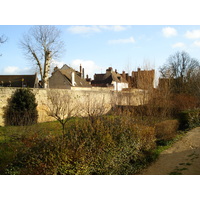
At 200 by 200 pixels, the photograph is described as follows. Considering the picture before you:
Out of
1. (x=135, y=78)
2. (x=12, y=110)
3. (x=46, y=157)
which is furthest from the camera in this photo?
(x=12, y=110)

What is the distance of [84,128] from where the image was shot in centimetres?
637

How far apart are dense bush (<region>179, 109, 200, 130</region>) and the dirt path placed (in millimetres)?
3403

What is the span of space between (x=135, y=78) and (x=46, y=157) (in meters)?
8.40

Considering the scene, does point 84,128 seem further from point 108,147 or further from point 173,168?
point 173,168

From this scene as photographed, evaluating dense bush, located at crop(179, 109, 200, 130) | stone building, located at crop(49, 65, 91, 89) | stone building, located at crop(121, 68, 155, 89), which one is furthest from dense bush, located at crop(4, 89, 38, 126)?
stone building, located at crop(49, 65, 91, 89)

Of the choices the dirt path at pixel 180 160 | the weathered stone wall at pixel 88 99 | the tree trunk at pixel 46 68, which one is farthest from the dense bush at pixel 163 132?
the tree trunk at pixel 46 68

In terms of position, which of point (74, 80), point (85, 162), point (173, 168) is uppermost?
point (74, 80)

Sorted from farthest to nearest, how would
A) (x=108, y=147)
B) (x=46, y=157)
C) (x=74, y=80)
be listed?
1. (x=74, y=80)
2. (x=108, y=147)
3. (x=46, y=157)

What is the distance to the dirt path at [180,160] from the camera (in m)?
5.89

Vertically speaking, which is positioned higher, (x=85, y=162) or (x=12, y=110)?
(x=12, y=110)

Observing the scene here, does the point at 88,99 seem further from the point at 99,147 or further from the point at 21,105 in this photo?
the point at 21,105

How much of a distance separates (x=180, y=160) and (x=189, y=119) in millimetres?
6559

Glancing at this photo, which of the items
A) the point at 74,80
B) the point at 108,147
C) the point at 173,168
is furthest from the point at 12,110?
the point at 74,80

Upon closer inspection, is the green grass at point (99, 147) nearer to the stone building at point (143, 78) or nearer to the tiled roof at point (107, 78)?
the stone building at point (143, 78)
